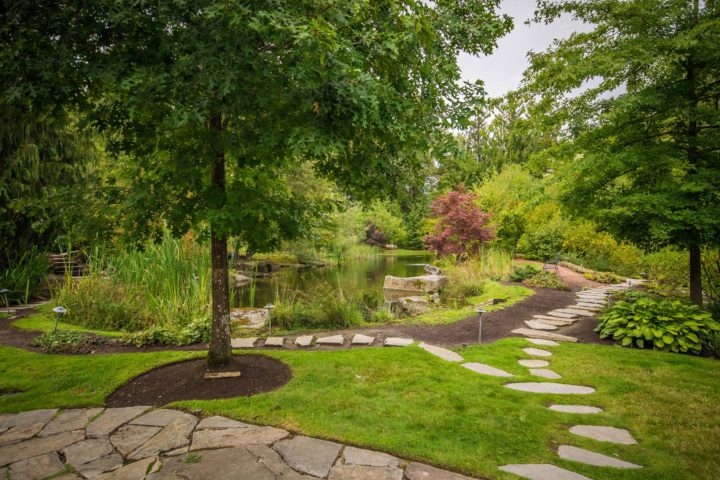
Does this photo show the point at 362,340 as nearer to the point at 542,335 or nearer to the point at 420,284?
the point at 542,335

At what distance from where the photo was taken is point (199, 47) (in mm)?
2291

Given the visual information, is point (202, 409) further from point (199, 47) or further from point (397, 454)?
point (199, 47)

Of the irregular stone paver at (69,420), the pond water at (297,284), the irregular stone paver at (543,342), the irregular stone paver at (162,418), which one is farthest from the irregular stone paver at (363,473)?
the pond water at (297,284)

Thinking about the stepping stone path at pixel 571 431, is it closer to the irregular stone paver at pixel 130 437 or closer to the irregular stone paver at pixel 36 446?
the irregular stone paver at pixel 130 437

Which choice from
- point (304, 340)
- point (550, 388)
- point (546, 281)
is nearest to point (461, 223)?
point (546, 281)

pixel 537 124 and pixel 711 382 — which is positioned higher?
pixel 537 124

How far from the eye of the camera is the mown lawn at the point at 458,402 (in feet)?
8.26

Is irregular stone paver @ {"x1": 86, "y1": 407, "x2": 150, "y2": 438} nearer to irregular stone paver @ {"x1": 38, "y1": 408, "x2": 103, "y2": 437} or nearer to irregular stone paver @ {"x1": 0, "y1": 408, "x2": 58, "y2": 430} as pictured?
irregular stone paver @ {"x1": 38, "y1": 408, "x2": 103, "y2": 437}

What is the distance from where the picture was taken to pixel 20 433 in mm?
2803

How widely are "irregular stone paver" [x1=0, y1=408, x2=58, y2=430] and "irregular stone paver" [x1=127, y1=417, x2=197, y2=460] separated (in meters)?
1.11

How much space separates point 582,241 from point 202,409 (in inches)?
620

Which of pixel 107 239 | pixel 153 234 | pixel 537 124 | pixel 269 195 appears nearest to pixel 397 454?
pixel 269 195

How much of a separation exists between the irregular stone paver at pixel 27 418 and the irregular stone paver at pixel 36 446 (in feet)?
1.17

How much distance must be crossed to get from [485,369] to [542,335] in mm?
2169
